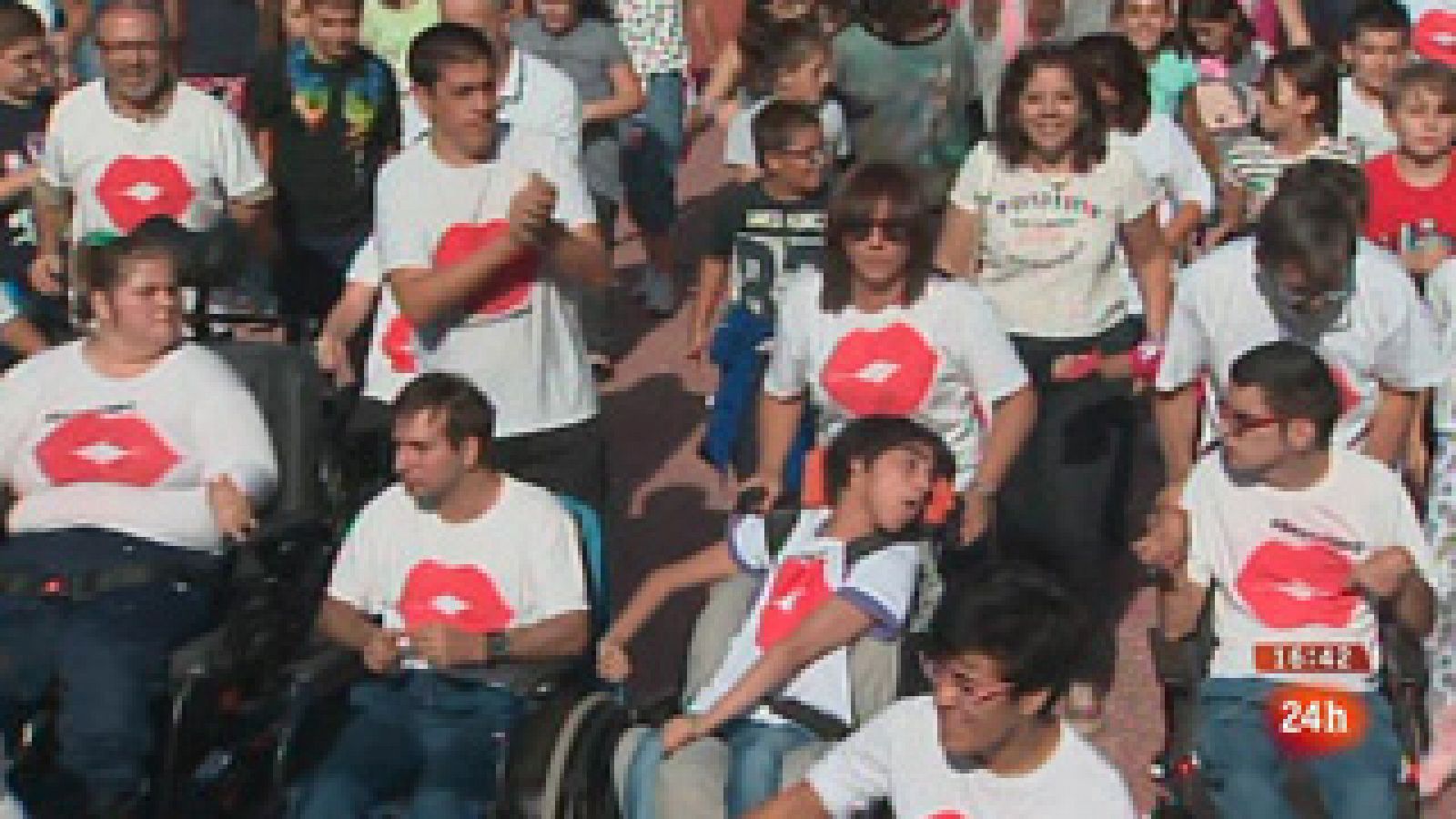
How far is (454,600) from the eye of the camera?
6.16 metres

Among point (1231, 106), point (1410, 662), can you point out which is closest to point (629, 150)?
point (1231, 106)

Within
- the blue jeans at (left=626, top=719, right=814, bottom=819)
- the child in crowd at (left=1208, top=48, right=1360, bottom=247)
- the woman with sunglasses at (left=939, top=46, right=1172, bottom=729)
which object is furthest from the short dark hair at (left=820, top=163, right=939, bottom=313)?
the child in crowd at (left=1208, top=48, right=1360, bottom=247)

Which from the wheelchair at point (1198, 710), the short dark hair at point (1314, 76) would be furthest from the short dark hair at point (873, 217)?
the short dark hair at point (1314, 76)

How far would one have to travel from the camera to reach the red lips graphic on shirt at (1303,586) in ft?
19.7

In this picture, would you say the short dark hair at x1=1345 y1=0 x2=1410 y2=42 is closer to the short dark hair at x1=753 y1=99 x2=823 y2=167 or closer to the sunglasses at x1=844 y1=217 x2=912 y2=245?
the short dark hair at x1=753 y1=99 x2=823 y2=167

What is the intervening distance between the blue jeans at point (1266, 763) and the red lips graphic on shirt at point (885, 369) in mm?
1055

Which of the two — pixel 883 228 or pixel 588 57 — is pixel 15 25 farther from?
pixel 883 228

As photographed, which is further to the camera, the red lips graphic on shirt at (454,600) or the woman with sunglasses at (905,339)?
the woman with sunglasses at (905,339)

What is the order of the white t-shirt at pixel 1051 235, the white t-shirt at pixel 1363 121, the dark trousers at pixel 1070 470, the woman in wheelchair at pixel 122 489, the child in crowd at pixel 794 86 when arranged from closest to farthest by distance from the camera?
1. the woman in wheelchair at pixel 122 489
2. the white t-shirt at pixel 1051 235
3. the dark trousers at pixel 1070 470
4. the child in crowd at pixel 794 86
5. the white t-shirt at pixel 1363 121

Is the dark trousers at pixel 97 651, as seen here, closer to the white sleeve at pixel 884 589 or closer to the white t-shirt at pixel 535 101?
Result: the white sleeve at pixel 884 589

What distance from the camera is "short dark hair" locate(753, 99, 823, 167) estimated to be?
7520 millimetres

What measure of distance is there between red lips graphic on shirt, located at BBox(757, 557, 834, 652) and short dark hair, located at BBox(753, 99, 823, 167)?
1.77 m

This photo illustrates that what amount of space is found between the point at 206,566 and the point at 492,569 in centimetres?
74

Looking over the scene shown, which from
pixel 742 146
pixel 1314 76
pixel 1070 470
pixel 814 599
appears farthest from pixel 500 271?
pixel 1314 76
